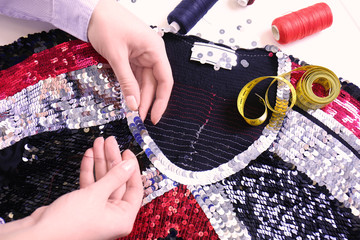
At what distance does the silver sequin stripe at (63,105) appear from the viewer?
0.61 m

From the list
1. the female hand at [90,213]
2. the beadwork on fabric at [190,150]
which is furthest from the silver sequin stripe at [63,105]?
the female hand at [90,213]

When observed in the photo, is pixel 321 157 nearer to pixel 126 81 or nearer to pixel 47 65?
pixel 126 81

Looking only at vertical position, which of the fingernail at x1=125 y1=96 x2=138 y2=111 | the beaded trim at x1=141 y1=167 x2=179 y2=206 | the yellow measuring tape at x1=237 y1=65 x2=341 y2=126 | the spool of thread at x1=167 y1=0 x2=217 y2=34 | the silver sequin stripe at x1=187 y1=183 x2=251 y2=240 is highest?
the spool of thread at x1=167 y1=0 x2=217 y2=34

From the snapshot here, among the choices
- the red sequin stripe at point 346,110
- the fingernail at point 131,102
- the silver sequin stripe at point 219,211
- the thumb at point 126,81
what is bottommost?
the silver sequin stripe at point 219,211

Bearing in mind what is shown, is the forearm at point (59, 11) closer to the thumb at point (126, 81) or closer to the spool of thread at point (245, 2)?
the thumb at point (126, 81)

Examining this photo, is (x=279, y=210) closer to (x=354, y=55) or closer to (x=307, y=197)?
(x=307, y=197)

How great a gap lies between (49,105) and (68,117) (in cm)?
4

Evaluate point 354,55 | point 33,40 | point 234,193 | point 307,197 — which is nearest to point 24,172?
point 33,40

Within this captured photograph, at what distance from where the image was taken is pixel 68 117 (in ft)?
2.03

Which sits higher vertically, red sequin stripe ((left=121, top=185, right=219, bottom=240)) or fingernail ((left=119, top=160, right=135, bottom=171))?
fingernail ((left=119, top=160, right=135, bottom=171))

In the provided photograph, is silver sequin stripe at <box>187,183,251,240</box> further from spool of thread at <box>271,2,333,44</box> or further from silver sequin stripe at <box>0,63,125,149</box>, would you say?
spool of thread at <box>271,2,333,44</box>

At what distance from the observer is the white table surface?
2.59 feet

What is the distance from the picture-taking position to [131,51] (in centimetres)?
65

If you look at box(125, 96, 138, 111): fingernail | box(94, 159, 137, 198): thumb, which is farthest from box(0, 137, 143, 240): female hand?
box(125, 96, 138, 111): fingernail
